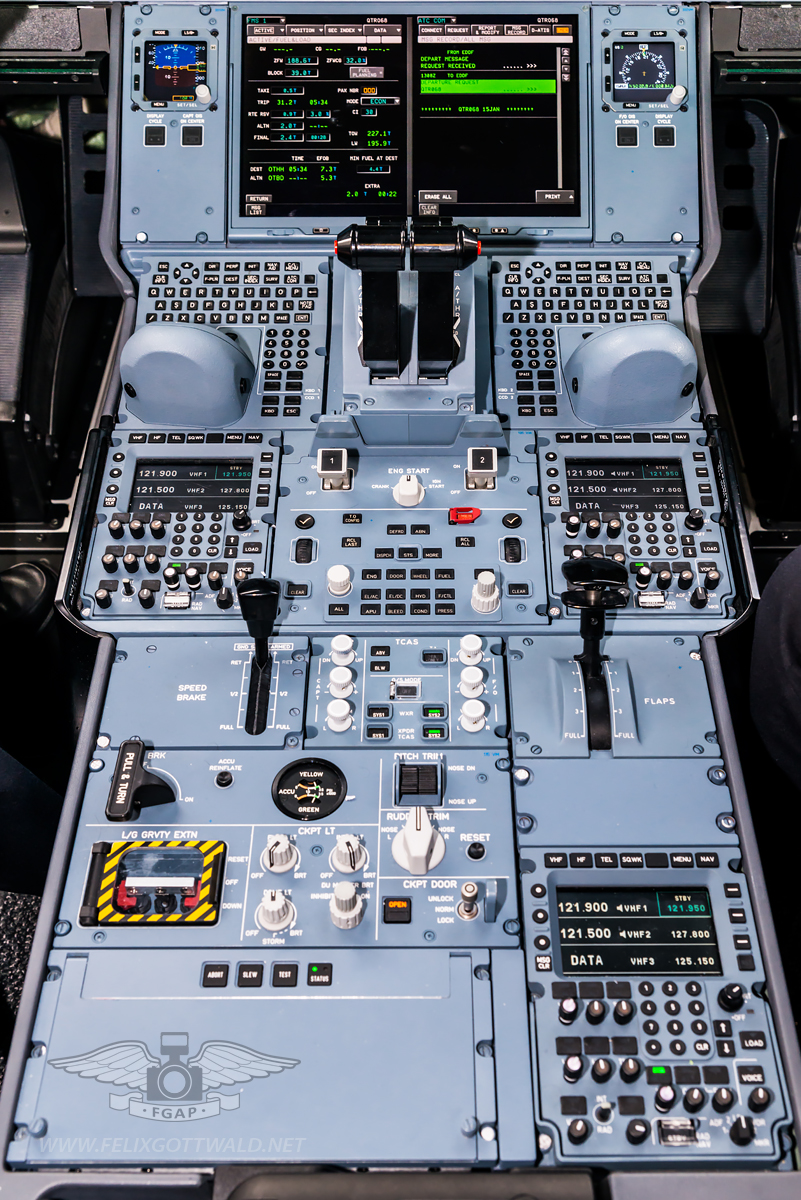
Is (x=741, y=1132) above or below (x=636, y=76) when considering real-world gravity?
below

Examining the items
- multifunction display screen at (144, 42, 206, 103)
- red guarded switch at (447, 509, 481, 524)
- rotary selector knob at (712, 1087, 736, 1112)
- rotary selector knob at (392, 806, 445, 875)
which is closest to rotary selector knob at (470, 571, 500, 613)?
red guarded switch at (447, 509, 481, 524)

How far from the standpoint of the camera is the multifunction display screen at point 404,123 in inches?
129

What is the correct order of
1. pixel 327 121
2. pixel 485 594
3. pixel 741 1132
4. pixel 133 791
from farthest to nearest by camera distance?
1. pixel 327 121
2. pixel 485 594
3. pixel 133 791
4. pixel 741 1132

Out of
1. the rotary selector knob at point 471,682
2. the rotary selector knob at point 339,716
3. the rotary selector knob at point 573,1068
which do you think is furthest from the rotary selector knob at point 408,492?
the rotary selector knob at point 573,1068

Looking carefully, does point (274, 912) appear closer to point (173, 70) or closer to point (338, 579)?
point (338, 579)

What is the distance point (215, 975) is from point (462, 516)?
133 cm

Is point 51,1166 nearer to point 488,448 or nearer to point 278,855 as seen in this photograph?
point 278,855

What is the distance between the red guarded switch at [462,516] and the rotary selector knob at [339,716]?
0.63 meters

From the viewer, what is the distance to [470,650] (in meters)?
2.57

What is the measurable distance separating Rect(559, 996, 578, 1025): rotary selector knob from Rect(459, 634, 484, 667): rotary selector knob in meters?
0.83

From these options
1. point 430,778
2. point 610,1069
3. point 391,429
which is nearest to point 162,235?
point 391,429

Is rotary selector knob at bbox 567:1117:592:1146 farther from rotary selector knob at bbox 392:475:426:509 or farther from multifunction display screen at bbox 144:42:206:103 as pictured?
multifunction display screen at bbox 144:42:206:103

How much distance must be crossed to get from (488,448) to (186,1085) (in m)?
1.75

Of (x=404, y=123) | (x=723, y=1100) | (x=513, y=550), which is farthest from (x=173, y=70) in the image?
(x=723, y=1100)
